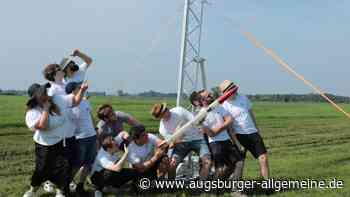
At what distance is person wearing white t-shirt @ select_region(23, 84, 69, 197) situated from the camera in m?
6.40

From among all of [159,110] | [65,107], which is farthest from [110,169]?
[65,107]

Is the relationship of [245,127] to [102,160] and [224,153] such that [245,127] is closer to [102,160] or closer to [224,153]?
[224,153]

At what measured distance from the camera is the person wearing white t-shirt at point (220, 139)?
7699mm

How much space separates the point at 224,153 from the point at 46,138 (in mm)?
2756

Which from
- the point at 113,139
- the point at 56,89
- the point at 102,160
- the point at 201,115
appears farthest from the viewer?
the point at 113,139

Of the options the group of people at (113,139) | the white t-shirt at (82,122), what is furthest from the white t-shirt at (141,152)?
the white t-shirt at (82,122)

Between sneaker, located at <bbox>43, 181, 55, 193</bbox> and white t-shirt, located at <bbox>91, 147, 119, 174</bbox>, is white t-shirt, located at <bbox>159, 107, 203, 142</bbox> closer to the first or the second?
white t-shirt, located at <bbox>91, 147, 119, 174</bbox>

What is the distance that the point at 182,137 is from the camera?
7.74 metres

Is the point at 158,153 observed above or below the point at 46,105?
below

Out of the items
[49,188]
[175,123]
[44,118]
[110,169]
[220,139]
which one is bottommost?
[49,188]

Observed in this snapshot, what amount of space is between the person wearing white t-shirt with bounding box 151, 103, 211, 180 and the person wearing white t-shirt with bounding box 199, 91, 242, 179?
148 mm

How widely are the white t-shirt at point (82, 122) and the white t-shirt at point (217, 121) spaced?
5.75ft

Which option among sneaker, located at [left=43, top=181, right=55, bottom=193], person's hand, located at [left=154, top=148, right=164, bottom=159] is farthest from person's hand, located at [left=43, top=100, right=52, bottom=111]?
person's hand, located at [left=154, top=148, right=164, bottom=159]

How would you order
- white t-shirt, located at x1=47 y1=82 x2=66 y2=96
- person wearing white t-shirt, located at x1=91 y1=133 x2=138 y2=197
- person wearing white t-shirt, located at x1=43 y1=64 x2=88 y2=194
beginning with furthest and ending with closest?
person wearing white t-shirt, located at x1=91 y1=133 x2=138 y2=197 → white t-shirt, located at x1=47 y1=82 x2=66 y2=96 → person wearing white t-shirt, located at x1=43 y1=64 x2=88 y2=194
